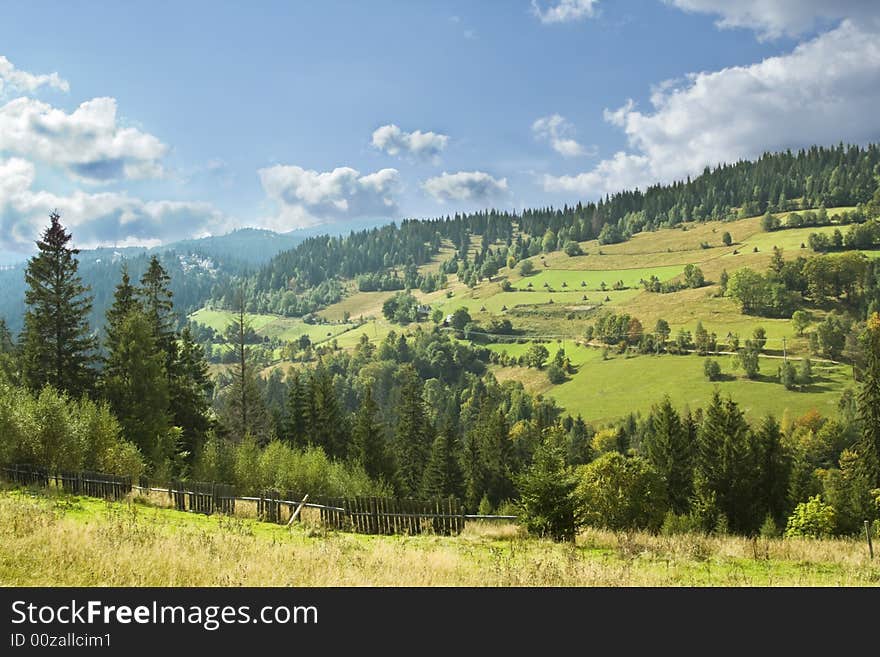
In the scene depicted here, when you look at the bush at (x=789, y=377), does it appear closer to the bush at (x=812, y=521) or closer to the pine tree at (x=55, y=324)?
Result: the bush at (x=812, y=521)

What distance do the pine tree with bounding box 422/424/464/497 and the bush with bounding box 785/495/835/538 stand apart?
4008cm

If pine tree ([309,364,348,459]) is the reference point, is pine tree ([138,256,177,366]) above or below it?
above

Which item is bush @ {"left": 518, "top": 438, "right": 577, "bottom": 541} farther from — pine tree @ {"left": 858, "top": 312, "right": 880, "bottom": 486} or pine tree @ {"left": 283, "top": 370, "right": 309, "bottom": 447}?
pine tree @ {"left": 858, "top": 312, "right": 880, "bottom": 486}

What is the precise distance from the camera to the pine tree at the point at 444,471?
8719cm

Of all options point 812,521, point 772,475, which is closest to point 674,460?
point 772,475

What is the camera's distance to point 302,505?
981 inches

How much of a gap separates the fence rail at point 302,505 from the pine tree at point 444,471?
6131 cm

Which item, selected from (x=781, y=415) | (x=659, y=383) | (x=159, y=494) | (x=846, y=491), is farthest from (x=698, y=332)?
(x=159, y=494)

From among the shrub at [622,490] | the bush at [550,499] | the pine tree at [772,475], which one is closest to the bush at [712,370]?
the pine tree at [772,475]

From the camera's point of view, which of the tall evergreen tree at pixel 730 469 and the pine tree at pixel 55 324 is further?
the tall evergreen tree at pixel 730 469

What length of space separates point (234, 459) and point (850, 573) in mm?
38310

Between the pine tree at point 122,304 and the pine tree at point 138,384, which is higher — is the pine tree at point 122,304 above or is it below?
above

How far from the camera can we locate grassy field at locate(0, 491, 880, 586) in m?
11.3

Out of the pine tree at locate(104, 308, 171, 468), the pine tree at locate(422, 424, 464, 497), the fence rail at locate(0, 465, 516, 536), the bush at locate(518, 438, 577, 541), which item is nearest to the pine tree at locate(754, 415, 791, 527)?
the pine tree at locate(422, 424, 464, 497)
